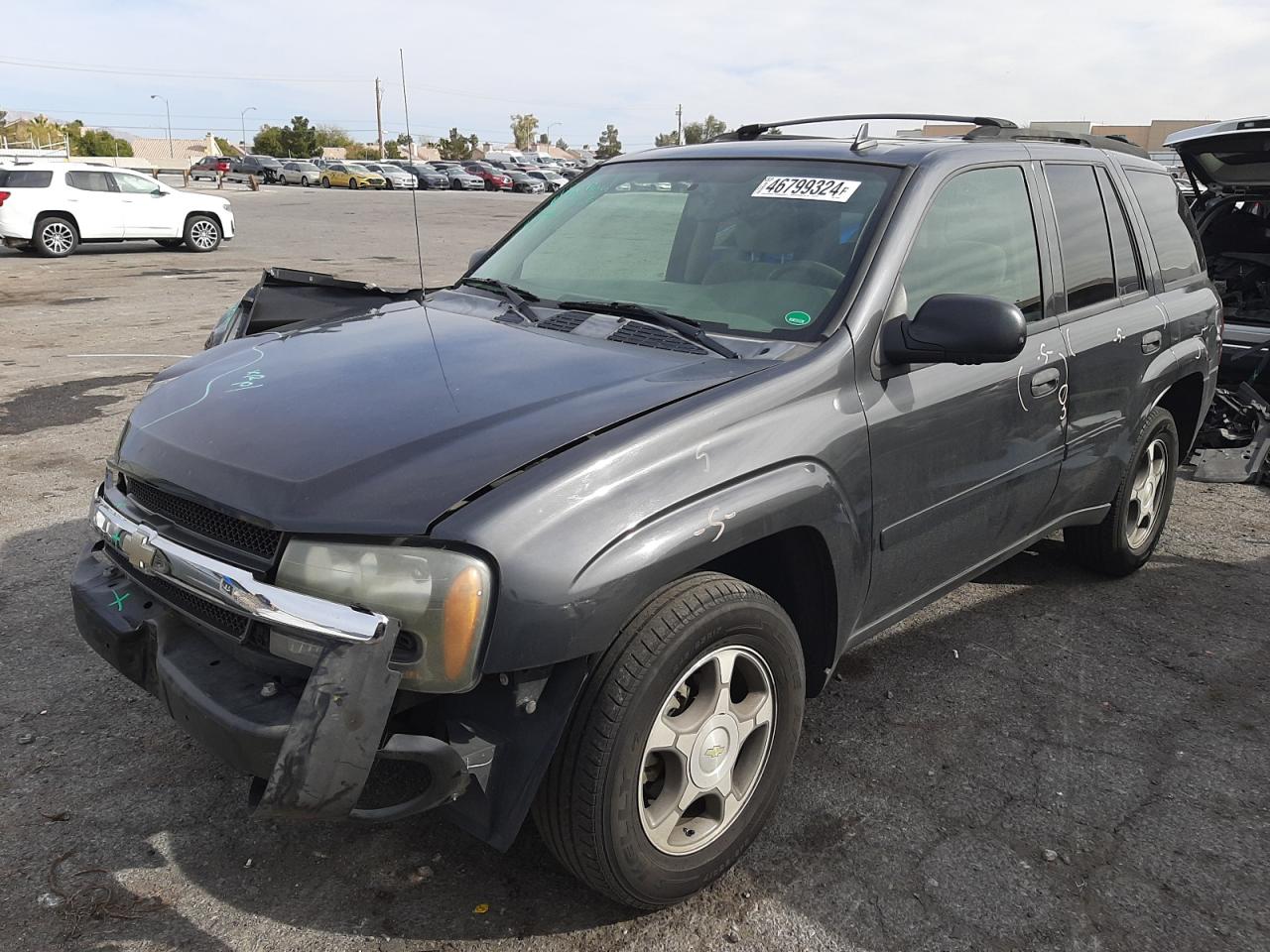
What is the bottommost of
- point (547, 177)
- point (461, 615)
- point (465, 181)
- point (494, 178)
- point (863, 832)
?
point (863, 832)

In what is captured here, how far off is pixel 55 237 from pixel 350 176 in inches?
1486

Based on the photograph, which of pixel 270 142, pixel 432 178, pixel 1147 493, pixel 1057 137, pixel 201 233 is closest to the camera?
pixel 1057 137

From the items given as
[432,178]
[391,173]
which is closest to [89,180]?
[391,173]

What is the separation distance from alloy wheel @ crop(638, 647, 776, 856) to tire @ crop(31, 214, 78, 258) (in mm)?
18899

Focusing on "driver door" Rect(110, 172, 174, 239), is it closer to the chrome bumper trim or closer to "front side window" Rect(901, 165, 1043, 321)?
the chrome bumper trim

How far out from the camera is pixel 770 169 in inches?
136

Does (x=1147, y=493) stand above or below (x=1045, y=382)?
below

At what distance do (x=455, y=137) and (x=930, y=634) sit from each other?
11620cm

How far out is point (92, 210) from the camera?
18.3 m

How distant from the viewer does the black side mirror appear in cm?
274

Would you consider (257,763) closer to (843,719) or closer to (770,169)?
(843,719)

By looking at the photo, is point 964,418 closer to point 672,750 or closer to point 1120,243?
point 672,750

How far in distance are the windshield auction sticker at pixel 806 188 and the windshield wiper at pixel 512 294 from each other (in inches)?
32.3

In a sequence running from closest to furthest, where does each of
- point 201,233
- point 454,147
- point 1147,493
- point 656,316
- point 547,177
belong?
1. point 656,316
2. point 1147,493
3. point 201,233
4. point 547,177
5. point 454,147
